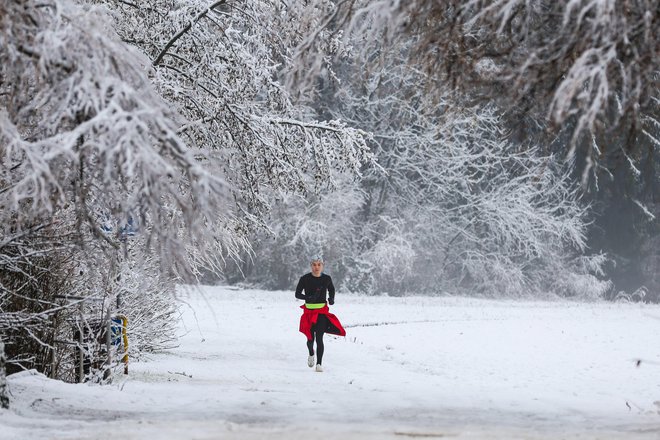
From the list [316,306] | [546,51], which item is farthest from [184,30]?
[546,51]

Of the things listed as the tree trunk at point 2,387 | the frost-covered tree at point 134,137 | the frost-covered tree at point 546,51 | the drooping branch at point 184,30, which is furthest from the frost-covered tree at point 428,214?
the tree trunk at point 2,387

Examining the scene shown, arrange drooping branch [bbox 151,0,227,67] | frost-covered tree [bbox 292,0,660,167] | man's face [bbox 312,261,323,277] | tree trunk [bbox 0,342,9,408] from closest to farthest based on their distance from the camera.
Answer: frost-covered tree [bbox 292,0,660,167] → tree trunk [bbox 0,342,9,408] → drooping branch [bbox 151,0,227,67] → man's face [bbox 312,261,323,277]

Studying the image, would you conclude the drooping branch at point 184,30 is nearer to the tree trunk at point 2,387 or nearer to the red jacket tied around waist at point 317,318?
the red jacket tied around waist at point 317,318

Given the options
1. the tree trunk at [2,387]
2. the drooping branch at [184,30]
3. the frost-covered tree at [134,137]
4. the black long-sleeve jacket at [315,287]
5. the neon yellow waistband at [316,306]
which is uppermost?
the drooping branch at [184,30]

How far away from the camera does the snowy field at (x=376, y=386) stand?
21.3 ft

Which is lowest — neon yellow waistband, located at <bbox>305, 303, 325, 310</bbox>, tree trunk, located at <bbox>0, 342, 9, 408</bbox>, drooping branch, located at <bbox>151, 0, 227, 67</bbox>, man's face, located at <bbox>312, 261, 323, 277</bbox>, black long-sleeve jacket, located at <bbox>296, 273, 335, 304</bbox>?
tree trunk, located at <bbox>0, 342, 9, 408</bbox>

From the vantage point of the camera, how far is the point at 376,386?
1089 centimetres

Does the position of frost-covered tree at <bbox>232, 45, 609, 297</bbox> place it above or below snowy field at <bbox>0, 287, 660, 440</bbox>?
above

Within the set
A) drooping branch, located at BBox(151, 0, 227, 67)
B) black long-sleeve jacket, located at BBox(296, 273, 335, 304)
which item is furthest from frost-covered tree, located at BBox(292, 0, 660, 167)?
black long-sleeve jacket, located at BBox(296, 273, 335, 304)

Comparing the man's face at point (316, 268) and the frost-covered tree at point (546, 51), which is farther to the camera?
the man's face at point (316, 268)

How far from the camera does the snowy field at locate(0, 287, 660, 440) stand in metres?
6.50

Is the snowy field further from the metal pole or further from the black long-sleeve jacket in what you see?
the black long-sleeve jacket

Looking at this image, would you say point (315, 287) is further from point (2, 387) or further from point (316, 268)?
point (2, 387)

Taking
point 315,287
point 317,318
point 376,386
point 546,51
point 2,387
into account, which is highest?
point 546,51
